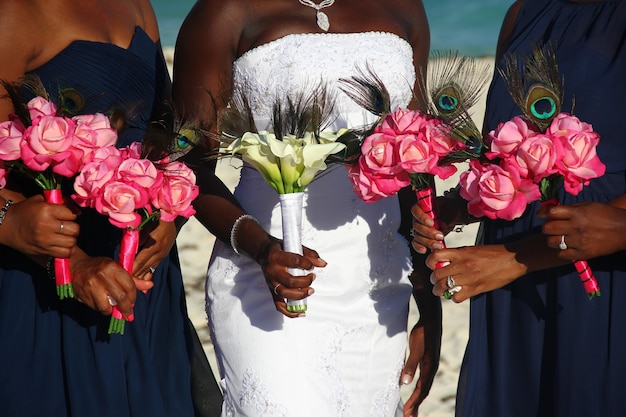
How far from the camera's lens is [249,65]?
4.16 meters

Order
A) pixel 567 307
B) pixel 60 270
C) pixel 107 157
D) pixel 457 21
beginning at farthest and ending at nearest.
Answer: pixel 457 21
pixel 567 307
pixel 60 270
pixel 107 157

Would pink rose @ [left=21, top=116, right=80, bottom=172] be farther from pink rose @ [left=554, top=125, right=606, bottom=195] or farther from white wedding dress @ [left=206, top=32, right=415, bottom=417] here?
pink rose @ [left=554, top=125, right=606, bottom=195]

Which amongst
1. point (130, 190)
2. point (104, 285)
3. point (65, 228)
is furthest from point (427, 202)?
point (65, 228)

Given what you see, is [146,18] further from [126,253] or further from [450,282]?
[450,282]

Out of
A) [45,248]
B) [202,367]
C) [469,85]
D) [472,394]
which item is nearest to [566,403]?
[472,394]

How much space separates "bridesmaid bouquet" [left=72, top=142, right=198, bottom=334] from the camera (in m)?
3.51

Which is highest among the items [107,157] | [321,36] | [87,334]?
[321,36]

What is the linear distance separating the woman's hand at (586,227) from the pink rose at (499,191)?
4.5 inches

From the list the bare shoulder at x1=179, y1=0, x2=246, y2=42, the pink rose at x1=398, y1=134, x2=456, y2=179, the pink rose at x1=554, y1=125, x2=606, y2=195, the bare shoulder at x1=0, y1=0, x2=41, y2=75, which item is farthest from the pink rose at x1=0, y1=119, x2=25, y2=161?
the pink rose at x1=554, y1=125, x2=606, y2=195

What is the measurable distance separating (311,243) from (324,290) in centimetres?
21

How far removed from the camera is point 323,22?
168 inches

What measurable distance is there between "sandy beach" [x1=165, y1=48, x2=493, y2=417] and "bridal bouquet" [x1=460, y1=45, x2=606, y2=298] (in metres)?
1.87

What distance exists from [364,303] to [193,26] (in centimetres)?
140

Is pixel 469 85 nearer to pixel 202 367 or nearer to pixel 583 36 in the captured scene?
pixel 583 36
